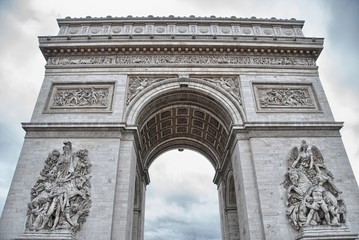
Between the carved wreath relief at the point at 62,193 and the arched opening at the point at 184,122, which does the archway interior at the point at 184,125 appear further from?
the carved wreath relief at the point at 62,193

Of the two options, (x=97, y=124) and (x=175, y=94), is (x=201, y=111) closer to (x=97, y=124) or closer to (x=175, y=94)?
(x=175, y=94)

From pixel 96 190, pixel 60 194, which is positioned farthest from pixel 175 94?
pixel 60 194

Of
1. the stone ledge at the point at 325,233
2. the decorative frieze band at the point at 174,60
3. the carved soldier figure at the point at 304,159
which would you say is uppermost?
the decorative frieze band at the point at 174,60

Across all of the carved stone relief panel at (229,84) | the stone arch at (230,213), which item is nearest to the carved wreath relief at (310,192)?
the carved stone relief panel at (229,84)

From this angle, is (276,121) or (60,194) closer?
(60,194)

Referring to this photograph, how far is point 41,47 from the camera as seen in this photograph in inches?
666

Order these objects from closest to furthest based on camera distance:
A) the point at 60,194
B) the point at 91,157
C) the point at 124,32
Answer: the point at 60,194 < the point at 91,157 < the point at 124,32

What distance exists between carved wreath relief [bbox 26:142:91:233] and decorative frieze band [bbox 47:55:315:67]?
19.1ft

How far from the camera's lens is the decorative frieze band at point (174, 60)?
1695 centimetres

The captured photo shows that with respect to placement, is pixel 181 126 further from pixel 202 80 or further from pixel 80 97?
pixel 80 97

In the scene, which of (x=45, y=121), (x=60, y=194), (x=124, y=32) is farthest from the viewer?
(x=124, y=32)

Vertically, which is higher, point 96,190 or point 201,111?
point 201,111

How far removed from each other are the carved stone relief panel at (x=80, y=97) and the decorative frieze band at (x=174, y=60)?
5.44ft

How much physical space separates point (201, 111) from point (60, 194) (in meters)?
9.48
